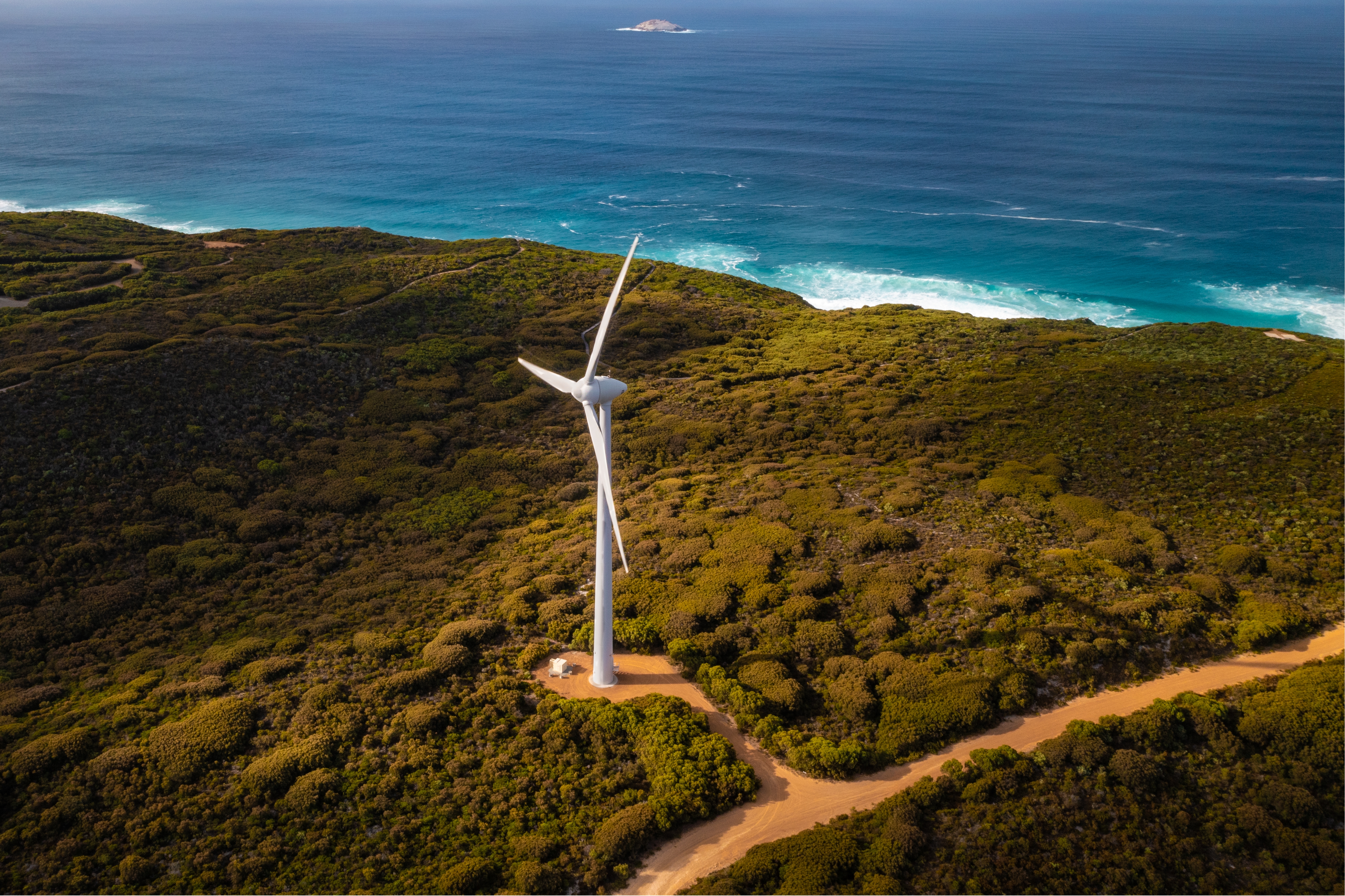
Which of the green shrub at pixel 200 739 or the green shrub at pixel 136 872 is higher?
the green shrub at pixel 200 739

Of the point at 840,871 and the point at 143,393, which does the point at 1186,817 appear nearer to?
the point at 840,871

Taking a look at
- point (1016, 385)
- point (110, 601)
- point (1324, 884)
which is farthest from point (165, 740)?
point (1016, 385)

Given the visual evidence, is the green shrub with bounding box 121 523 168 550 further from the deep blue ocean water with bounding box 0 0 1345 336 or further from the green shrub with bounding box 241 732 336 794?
the deep blue ocean water with bounding box 0 0 1345 336

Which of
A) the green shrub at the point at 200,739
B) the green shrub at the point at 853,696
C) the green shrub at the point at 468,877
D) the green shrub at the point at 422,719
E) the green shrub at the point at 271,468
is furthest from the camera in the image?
the green shrub at the point at 271,468

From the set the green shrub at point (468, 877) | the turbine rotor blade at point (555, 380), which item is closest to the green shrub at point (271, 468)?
the turbine rotor blade at point (555, 380)

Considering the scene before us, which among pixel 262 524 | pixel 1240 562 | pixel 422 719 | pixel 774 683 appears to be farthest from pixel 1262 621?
pixel 262 524

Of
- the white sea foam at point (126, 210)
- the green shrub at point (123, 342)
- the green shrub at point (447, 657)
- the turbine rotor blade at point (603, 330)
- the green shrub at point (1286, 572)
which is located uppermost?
the white sea foam at point (126, 210)

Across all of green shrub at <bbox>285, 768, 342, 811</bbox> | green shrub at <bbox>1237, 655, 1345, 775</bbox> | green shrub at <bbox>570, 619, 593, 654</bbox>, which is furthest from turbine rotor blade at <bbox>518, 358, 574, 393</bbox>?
green shrub at <bbox>1237, 655, 1345, 775</bbox>

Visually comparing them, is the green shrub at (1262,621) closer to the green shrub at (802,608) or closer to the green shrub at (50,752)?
the green shrub at (802,608)
